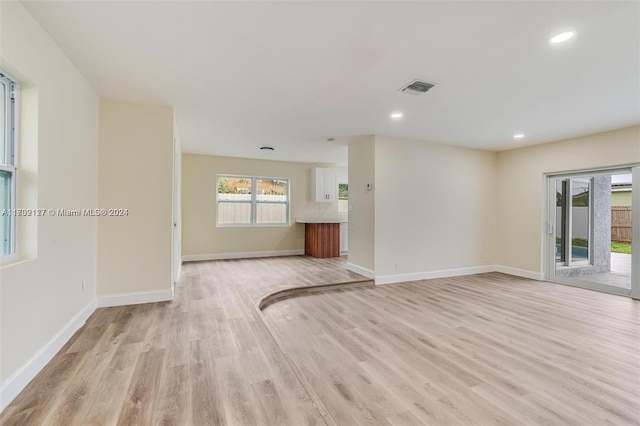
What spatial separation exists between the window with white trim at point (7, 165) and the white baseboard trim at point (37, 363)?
0.78 meters

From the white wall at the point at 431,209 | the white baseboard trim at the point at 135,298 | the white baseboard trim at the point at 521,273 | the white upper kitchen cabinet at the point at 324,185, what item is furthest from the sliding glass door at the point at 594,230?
the white baseboard trim at the point at 135,298

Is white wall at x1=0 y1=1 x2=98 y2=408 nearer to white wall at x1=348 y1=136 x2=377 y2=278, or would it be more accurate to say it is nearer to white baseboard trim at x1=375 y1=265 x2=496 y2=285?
white wall at x1=348 y1=136 x2=377 y2=278

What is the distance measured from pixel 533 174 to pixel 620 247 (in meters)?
1.72

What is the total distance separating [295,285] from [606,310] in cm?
412

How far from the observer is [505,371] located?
2148mm

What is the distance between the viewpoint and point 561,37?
2.06 meters

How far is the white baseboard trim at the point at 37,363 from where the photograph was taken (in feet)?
5.47

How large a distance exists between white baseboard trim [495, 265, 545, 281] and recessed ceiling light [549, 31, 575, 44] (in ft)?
14.9

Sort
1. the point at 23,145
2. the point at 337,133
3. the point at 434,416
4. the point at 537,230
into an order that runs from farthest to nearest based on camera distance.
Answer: the point at 537,230, the point at 337,133, the point at 23,145, the point at 434,416

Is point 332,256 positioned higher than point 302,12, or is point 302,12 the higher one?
point 302,12

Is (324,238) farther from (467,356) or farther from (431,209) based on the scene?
(467,356)

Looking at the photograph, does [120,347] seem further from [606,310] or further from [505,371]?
[606,310]

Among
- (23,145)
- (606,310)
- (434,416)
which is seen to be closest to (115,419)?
(434,416)

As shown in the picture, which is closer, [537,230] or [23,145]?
[23,145]
